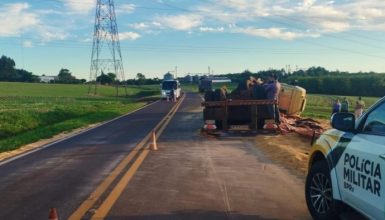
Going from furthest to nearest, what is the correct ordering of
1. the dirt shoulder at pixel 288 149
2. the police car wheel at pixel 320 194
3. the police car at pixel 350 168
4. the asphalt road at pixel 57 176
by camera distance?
the dirt shoulder at pixel 288 149 < the asphalt road at pixel 57 176 < the police car wheel at pixel 320 194 < the police car at pixel 350 168

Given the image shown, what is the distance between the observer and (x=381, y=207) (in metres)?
5.00

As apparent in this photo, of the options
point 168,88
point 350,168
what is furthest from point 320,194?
point 168,88

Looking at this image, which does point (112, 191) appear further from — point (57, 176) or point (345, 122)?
point (345, 122)

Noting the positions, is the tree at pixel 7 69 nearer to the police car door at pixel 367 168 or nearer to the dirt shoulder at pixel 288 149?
the dirt shoulder at pixel 288 149

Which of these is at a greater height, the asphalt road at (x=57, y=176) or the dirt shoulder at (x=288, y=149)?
the asphalt road at (x=57, y=176)

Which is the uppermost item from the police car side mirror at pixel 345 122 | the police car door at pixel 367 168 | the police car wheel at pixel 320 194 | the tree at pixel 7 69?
the tree at pixel 7 69

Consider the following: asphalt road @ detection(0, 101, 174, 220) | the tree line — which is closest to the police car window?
asphalt road @ detection(0, 101, 174, 220)

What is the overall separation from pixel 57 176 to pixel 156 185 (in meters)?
2.22

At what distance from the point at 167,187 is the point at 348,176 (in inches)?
153

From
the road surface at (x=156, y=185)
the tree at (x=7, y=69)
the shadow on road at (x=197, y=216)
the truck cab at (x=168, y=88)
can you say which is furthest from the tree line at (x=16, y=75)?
the shadow on road at (x=197, y=216)

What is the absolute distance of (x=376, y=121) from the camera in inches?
219

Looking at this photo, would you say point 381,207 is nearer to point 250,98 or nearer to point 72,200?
point 72,200

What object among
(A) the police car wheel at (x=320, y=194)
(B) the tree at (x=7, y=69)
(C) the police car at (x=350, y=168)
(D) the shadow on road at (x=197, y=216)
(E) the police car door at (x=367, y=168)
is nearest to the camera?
(E) the police car door at (x=367, y=168)

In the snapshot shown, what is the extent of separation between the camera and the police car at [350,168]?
17.0ft
